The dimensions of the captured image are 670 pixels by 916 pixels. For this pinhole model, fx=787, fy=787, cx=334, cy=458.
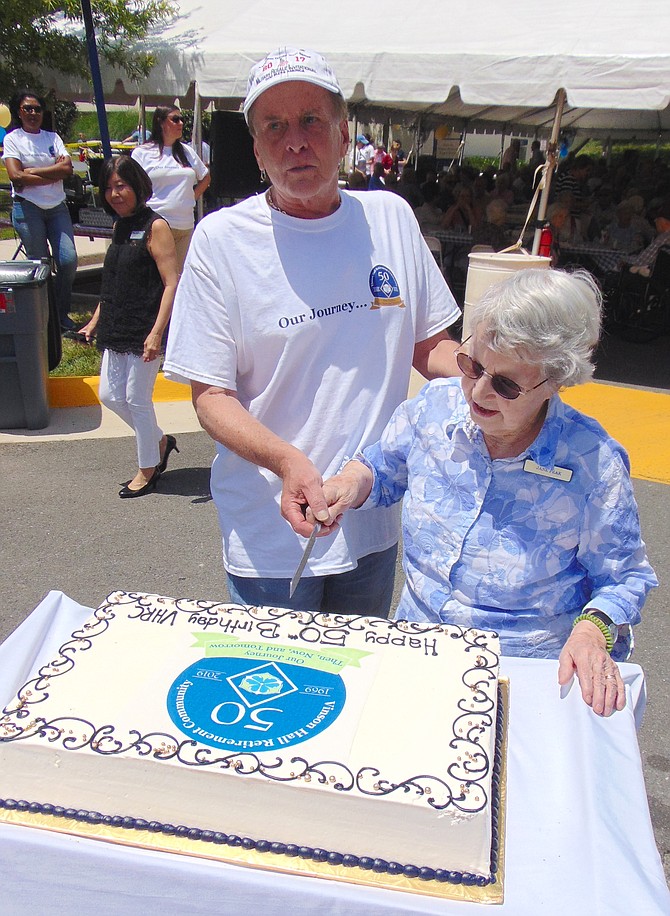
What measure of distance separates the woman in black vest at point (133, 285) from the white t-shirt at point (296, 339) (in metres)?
2.61

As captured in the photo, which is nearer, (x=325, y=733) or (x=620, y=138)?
(x=325, y=733)

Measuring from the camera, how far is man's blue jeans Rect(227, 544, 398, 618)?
1.84 meters

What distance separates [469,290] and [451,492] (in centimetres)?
515

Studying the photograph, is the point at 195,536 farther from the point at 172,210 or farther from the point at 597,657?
the point at 172,210

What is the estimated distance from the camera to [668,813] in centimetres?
244

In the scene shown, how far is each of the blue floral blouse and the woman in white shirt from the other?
6.64 metres

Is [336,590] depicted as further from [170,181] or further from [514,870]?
[170,181]

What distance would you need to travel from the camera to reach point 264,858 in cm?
105

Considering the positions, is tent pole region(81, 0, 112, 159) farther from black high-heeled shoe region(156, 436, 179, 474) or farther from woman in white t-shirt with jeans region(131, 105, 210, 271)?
black high-heeled shoe region(156, 436, 179, 474)

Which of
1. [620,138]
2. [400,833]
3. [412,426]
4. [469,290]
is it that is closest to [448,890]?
[400,833]

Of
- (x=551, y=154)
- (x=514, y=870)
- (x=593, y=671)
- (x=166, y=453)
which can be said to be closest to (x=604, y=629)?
(x=593, y=671)

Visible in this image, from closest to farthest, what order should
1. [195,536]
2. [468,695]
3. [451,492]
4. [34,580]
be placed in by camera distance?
[468,695], [451,492], [34,580], [195,536]

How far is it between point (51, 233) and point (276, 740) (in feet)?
24.9

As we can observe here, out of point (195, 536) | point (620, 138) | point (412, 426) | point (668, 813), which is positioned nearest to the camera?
point (412, 426)
